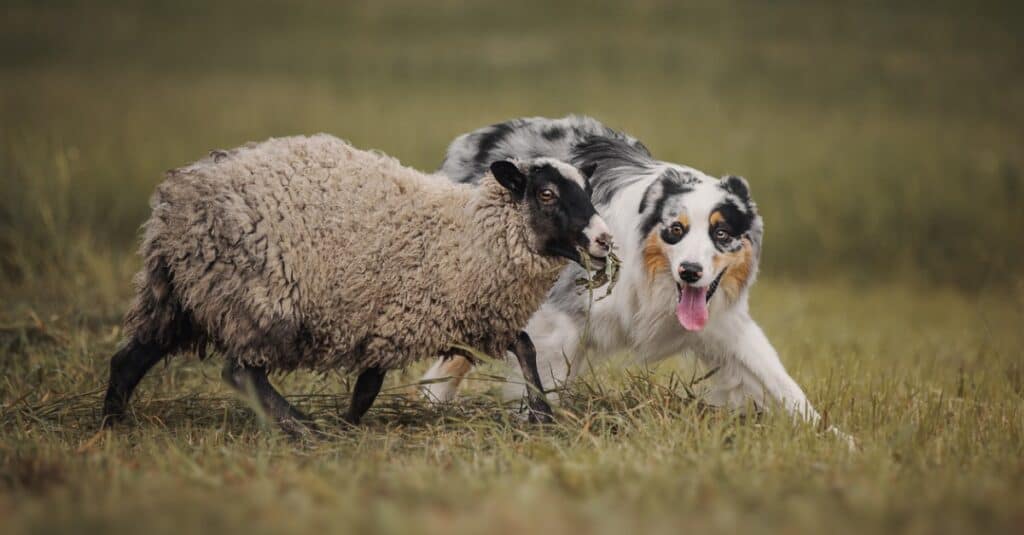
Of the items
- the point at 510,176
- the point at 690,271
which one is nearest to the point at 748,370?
the point at 690,271

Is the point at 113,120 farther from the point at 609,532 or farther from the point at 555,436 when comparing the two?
the point at 609,532

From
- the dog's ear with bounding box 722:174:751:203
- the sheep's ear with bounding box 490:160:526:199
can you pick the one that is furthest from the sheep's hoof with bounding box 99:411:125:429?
the dog's ear with bounding box 722:174:751:203

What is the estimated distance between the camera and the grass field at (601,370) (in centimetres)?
329

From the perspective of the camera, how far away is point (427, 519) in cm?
285

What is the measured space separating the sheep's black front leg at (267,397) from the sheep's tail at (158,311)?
29 cm

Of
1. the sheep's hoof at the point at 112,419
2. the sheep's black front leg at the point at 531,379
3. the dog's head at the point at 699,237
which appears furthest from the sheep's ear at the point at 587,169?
the sheep's hoof at the point at 112,419

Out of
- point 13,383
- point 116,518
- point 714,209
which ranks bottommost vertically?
point 13,383

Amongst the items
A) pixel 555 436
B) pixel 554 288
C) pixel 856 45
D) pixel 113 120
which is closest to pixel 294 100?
pixel 113 120

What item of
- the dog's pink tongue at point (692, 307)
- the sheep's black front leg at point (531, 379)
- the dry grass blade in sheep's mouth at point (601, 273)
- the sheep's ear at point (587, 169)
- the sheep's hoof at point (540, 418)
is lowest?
the sheep's hoof at point (540, 418)

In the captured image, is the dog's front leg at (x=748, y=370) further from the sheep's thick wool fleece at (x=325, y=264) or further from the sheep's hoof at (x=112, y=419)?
the sheep's hoof at (x=112, y=419)

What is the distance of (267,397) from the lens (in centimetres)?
464

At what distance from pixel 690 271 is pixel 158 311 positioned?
2498 millimetres

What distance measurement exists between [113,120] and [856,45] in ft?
38.3

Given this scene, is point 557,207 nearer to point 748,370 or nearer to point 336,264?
point 336,264
